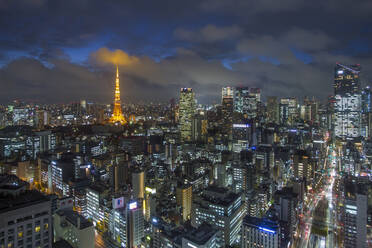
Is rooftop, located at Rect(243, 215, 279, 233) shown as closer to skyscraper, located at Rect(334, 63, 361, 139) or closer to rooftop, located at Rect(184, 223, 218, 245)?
rooftop, located at Rect(184, 223, 218, 245)

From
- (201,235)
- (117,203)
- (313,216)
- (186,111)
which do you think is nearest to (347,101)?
(186,111)

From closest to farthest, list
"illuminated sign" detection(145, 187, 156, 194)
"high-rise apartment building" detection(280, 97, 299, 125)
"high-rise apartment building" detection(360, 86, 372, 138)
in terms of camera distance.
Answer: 1. "illuminated sign" detection(145, 187, 156, 194)
2. "high-rise apartment building" detection(360, 86, 372, 138)
3. "high-rise apartment building" detection(280, 97, 299, 125)

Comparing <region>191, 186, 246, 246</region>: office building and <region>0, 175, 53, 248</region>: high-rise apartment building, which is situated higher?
<region>0, 175, 53, 248</region>: high-rise apartment building

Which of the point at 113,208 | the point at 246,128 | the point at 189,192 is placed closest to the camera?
the point at 113,208

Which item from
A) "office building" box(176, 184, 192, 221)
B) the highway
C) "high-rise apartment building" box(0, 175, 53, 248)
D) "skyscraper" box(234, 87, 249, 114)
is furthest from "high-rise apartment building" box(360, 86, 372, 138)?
"high-rise apartment building" box(0, 175, 53, 248)

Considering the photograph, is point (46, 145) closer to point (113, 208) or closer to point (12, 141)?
point (12, 141)

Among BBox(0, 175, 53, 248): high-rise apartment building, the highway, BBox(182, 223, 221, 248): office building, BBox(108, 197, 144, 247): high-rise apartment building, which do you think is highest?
BBox(0, 175, 53, 248): high-rise apartment building

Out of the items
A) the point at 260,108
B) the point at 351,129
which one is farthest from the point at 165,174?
the point at 260,108

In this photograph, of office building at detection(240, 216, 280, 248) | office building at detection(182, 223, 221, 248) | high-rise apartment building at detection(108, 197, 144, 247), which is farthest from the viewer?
high-rise apartment building at detection(108, 197, 144, 247)
